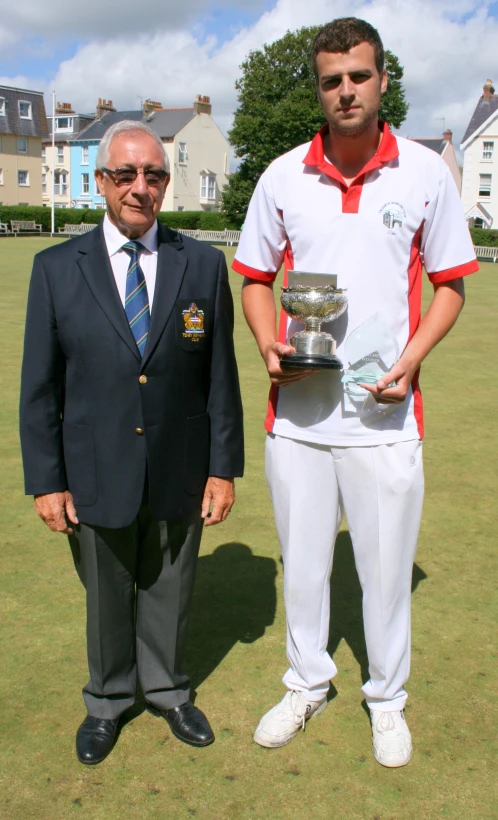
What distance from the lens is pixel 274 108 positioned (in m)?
52.8

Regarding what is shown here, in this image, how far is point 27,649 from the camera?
3.52 meters

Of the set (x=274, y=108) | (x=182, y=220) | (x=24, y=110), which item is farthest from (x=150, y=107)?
(x=182, y=220)

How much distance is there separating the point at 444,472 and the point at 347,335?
11.6ft

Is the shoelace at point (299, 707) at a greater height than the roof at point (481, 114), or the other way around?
the roof at point (481, 114)

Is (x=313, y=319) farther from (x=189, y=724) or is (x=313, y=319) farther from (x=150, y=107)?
(x=150, y=107)

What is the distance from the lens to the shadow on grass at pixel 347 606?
364 cm

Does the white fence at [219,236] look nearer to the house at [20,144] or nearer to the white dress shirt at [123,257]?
the house at [20,144]

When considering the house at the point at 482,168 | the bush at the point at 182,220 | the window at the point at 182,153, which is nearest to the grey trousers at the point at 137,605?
the bush at the point at 182,220

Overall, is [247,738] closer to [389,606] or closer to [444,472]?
[389,606]

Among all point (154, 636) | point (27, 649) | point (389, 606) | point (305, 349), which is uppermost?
point (305, 349)

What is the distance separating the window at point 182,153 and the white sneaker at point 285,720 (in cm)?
6634

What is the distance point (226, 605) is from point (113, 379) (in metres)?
1.72

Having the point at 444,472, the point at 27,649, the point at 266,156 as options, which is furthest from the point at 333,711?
the point at 266,156

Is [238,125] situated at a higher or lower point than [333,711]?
higher
